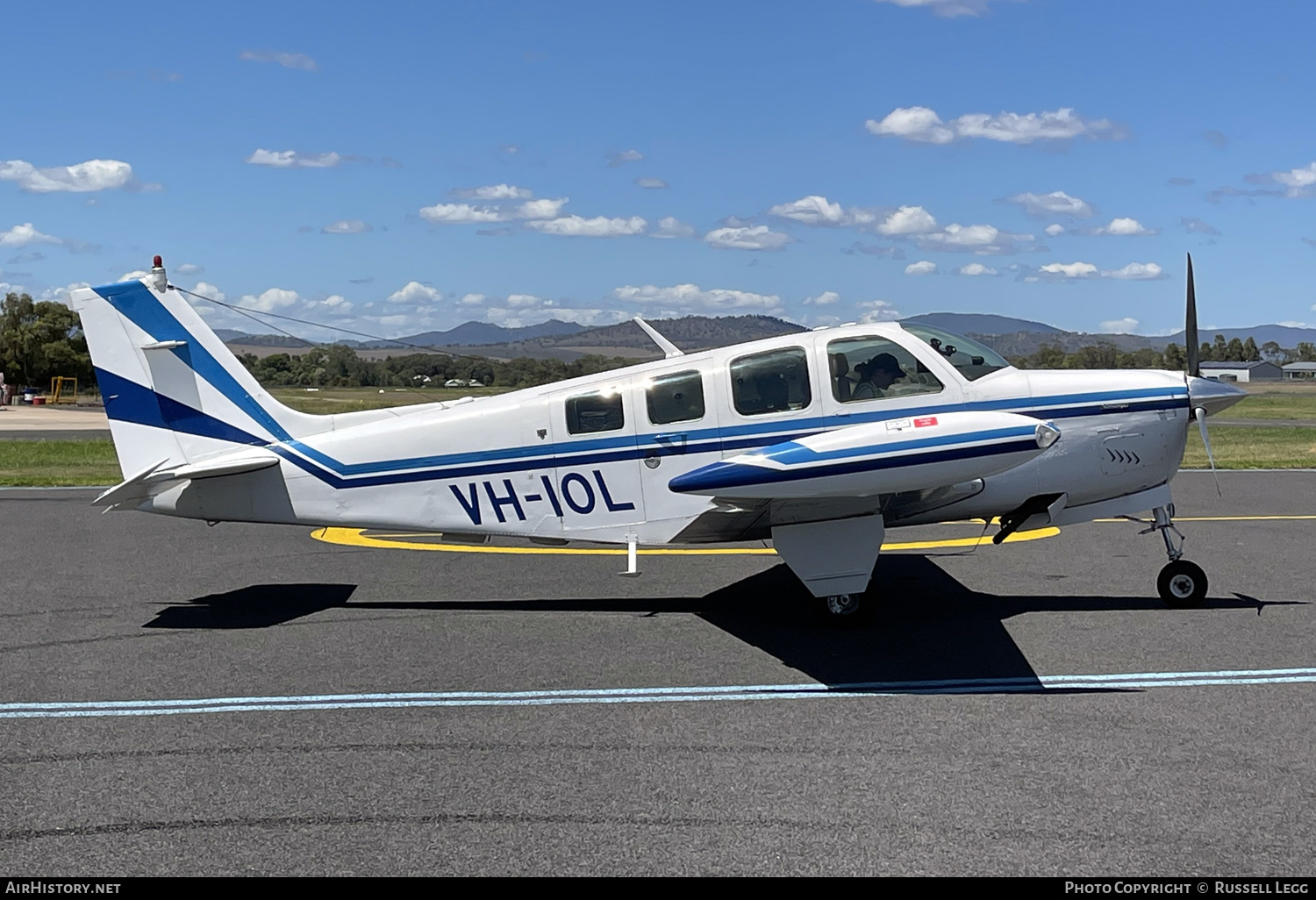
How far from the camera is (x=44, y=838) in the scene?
15.7 ft

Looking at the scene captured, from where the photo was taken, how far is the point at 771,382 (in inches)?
351

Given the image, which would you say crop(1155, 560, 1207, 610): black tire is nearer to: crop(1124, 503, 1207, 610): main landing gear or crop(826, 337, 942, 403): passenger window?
crop(1124, 503, 1207, 610): main landing gear

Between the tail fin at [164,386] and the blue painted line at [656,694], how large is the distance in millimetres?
3420

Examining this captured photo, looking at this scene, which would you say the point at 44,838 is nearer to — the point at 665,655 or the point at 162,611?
the point at 665,655

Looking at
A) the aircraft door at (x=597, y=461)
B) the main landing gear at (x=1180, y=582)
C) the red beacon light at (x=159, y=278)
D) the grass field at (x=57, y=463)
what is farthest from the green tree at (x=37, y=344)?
the main landing gear at (x=1180, y=582)

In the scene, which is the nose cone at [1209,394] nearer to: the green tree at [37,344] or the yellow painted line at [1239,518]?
the yellow painted line at [1239,518]

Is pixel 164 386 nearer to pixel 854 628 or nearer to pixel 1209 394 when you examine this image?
pixel 854 628

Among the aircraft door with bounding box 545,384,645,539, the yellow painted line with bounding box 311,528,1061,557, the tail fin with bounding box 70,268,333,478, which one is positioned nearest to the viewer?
the aircraft door with bounding box 545,384,645,539

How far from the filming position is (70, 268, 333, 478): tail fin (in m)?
9.67

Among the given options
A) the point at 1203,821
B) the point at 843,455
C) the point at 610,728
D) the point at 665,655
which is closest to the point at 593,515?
the point at 665,655

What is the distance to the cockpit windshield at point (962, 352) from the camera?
8922 mm

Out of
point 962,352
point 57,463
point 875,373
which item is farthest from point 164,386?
point 57,463

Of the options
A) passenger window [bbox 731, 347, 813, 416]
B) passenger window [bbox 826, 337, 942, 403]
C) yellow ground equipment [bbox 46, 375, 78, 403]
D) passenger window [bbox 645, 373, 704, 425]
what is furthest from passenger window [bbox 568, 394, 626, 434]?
yellow ground equipment [bbox 46, 375, 78, 403]

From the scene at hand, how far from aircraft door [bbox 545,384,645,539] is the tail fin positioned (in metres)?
2.40
